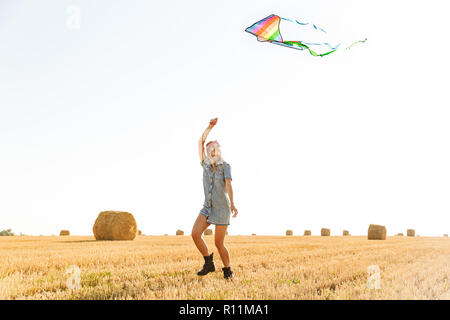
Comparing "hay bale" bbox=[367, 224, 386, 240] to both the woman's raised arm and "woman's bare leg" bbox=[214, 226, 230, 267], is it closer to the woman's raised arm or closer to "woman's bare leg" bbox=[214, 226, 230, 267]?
"woman's bare leg" bbox=[214, 226, 230, 267]

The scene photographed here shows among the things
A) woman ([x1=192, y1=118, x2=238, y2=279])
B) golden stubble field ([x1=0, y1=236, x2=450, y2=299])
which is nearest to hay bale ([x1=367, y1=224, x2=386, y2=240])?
golden stubble field ([x1=0, y1=236, x2=450, y2=299])

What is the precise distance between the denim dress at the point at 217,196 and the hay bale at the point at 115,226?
16175 mm

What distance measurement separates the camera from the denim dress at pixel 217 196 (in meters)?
5.50

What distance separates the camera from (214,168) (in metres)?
5.59

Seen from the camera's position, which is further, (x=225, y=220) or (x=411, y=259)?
(x=411, y=259)

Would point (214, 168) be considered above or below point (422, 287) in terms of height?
above

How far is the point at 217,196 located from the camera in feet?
18.2

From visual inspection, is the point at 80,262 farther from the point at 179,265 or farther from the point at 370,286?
the point at 370,286

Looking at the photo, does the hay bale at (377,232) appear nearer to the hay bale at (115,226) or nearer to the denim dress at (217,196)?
the hay bale at (115,226)

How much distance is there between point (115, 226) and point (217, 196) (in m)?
16.3
